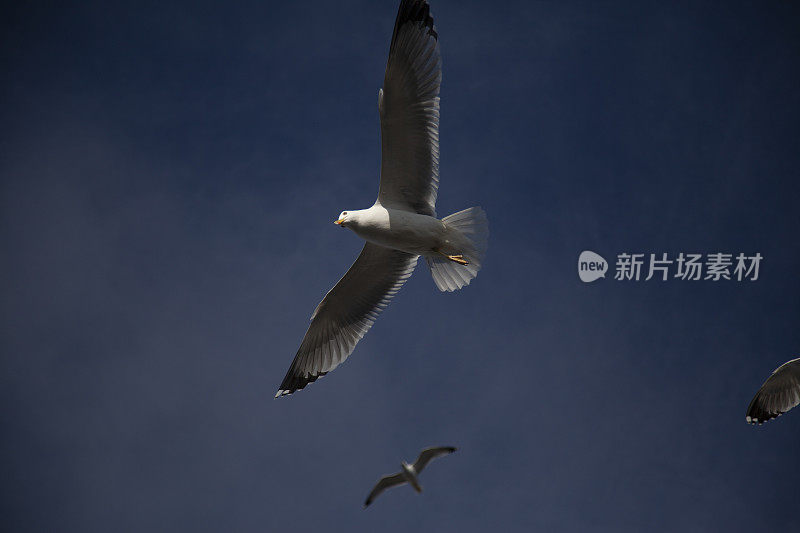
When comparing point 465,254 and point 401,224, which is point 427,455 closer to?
point 465,254

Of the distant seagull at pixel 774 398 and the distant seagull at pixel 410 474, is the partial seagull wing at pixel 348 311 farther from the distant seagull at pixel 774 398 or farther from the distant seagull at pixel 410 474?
the distant seagull at pixel 774 398

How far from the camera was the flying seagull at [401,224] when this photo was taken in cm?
481

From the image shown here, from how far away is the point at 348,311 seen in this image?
5.82 meters

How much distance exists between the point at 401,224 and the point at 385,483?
1.72 meters

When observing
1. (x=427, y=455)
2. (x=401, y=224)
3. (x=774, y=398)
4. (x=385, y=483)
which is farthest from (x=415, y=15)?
(x=774, y=398)

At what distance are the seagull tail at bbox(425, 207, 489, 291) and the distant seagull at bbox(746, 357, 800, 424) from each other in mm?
2881

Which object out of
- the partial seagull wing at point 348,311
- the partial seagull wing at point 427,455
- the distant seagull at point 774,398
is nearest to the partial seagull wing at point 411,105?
the partial seagull wing at point 348,311

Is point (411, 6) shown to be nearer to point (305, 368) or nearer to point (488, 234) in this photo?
point (488, 234)

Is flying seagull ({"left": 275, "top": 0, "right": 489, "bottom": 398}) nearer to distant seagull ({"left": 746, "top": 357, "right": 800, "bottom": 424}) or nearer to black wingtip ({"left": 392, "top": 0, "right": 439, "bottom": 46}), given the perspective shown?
black wingtip ({"left": 392, "top": 0, "right": 439, "bottom": 46})

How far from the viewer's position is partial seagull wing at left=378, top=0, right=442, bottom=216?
15.8 feet

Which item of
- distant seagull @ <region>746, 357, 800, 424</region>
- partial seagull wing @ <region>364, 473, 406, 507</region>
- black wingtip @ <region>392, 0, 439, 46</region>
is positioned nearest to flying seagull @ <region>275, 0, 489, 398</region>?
black wingtip @ <region>392, 0, 439, 46</region>

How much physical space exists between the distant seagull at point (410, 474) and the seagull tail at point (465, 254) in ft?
3.34

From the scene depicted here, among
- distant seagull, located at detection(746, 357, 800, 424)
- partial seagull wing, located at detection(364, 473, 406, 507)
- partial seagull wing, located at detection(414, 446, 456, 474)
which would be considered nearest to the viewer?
partial seagull wing, located at detection(414, 446, 456, 474)

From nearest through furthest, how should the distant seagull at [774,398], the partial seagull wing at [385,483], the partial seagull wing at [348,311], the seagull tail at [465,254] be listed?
the seagull tail at [465,254], the partial seagull wing at [385,483], the partial seagull wing at [348,311], the distant seagull at [774,398]
